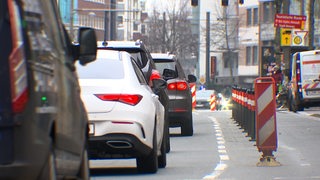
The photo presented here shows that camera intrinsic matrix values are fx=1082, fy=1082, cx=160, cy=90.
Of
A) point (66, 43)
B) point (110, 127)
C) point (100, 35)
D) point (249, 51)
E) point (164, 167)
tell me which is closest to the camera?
point (66, 43)

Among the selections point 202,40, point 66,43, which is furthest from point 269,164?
point 202,40

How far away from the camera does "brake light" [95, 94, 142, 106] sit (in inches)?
483

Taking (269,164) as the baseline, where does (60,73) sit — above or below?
above

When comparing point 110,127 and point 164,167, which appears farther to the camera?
point 164,167

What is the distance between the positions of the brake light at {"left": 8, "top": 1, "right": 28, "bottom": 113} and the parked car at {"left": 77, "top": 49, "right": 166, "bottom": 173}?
618 cm

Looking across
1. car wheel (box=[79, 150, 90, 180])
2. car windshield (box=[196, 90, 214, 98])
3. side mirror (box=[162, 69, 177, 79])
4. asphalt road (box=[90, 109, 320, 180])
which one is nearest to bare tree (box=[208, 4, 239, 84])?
car windshield (box=[196, 90, 214, 98])

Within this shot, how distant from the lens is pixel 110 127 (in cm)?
1224

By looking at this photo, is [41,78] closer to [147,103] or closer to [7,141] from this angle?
[7,141]

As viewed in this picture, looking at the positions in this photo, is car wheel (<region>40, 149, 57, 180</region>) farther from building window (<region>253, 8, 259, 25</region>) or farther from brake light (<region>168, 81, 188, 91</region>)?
building window (<region>253, 8, 259, 25</region>)

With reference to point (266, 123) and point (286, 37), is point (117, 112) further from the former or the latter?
point (286, 37)

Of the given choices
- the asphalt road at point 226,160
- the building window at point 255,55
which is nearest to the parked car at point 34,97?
the asphalt road at point 226,160

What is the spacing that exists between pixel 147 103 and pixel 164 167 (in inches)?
75.5

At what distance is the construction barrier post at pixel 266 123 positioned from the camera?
14.7 meters

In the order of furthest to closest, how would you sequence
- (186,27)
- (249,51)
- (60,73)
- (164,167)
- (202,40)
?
(202,40) < (186,27) < (249,51) < (164,167) < (60,73)
